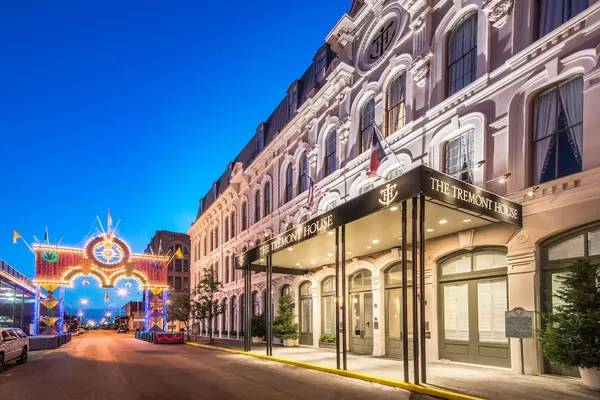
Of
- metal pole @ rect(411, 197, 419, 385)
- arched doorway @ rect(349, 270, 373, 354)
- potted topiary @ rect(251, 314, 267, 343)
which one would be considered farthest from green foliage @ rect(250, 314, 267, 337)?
metal pole @ rect(411, 197, 419, 385)

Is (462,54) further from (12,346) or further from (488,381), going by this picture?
(12,346)

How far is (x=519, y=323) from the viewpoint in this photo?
1280cm

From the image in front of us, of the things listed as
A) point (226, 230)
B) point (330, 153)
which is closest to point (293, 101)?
point (330, 153)

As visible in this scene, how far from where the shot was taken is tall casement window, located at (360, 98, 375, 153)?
22.2 meters

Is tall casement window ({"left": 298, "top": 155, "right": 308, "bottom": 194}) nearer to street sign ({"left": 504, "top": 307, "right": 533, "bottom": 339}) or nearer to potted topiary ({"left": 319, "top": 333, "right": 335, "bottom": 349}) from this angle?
potted topiary ({"left": 319, "top": 333, "right": 335, "bottom": 349})

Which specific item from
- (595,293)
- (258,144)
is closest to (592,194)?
(595,293)

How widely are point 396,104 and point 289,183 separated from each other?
1166 cm

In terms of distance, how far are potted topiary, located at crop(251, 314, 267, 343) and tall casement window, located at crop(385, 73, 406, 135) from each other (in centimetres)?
1456

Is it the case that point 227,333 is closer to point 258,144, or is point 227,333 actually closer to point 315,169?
point 258,144

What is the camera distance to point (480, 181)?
49.0ft

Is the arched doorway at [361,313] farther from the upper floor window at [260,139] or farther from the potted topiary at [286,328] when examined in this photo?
the upper floor window at [260,139]

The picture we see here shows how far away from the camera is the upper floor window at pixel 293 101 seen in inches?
1237

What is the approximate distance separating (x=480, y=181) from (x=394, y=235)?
3.59m

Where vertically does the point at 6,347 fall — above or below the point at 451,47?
below
